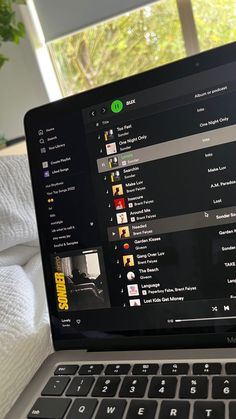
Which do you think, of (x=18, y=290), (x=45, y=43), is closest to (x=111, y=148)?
(x=18, y=290)

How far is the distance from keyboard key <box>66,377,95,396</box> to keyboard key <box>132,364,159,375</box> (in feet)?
0.15

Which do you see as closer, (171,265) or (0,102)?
(171,265)

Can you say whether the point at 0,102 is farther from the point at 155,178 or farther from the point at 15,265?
the point at 155,178

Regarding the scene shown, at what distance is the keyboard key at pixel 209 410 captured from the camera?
35 centimetres

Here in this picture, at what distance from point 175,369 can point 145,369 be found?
1.3 inches

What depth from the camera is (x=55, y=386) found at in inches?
17.5

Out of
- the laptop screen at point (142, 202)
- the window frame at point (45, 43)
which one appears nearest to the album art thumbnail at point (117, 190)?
the laptop screen at point (142, 202)

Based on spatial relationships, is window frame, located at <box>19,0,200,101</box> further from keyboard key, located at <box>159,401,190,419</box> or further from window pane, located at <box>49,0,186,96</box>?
keyboard key, located at <box>159,401,190,419</box>

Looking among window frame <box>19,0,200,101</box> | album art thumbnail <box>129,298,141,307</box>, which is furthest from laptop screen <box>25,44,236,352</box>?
window frame <box>19,0,200,101</box>

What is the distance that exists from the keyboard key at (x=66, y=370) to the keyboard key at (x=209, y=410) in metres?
0.16

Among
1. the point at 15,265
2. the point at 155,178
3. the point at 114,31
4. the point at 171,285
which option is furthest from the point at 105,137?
the point at 114,31

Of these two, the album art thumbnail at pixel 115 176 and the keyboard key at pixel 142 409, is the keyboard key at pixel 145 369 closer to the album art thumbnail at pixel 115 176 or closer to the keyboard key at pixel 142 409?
the keyboard key at pixel 142 409

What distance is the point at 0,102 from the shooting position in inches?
93.5

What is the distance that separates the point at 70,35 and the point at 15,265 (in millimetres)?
2052
